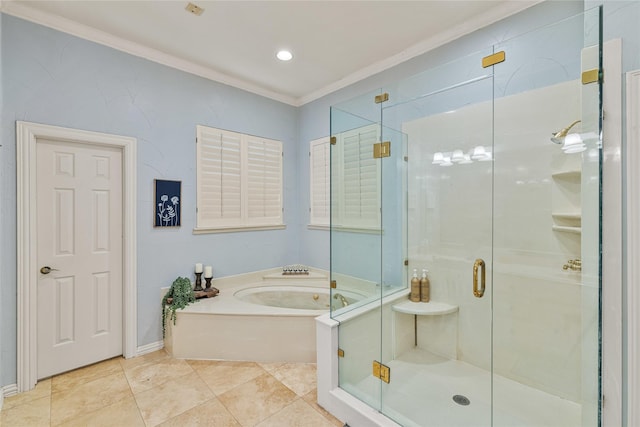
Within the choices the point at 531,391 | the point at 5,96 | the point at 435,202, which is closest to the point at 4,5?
the point at 5,96

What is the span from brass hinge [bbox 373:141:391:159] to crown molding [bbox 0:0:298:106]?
196 centimetres

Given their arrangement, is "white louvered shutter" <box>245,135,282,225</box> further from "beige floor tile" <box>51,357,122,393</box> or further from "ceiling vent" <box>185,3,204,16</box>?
"beige floor tile" <box>51,357,122,393</box>

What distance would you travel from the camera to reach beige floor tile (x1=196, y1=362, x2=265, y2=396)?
2.26 meters

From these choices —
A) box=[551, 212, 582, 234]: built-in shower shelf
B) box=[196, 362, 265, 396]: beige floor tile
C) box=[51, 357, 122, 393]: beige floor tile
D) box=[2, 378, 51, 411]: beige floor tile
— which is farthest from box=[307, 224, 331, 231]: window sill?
box=[2, 378, 51, 411]: beige floor tile

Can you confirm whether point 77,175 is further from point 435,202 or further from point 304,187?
point 435,202

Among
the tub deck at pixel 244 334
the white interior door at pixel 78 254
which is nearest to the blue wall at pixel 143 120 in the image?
the white interior door at pixel 78 254

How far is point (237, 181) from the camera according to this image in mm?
3443

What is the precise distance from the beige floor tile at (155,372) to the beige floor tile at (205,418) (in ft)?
1.65

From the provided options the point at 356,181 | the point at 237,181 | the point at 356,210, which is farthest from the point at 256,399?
the point at 237,181

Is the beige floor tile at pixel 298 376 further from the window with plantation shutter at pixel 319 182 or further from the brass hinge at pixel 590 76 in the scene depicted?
the brass hinge at pixel 590 76

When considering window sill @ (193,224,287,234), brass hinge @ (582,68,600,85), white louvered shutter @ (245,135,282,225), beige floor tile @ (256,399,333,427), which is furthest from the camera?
white louvered shutter @ (245,135,282,225)

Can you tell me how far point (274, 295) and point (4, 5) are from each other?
10.7 ft

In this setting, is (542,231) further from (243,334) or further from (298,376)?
(243,334)

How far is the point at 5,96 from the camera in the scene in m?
2.11
